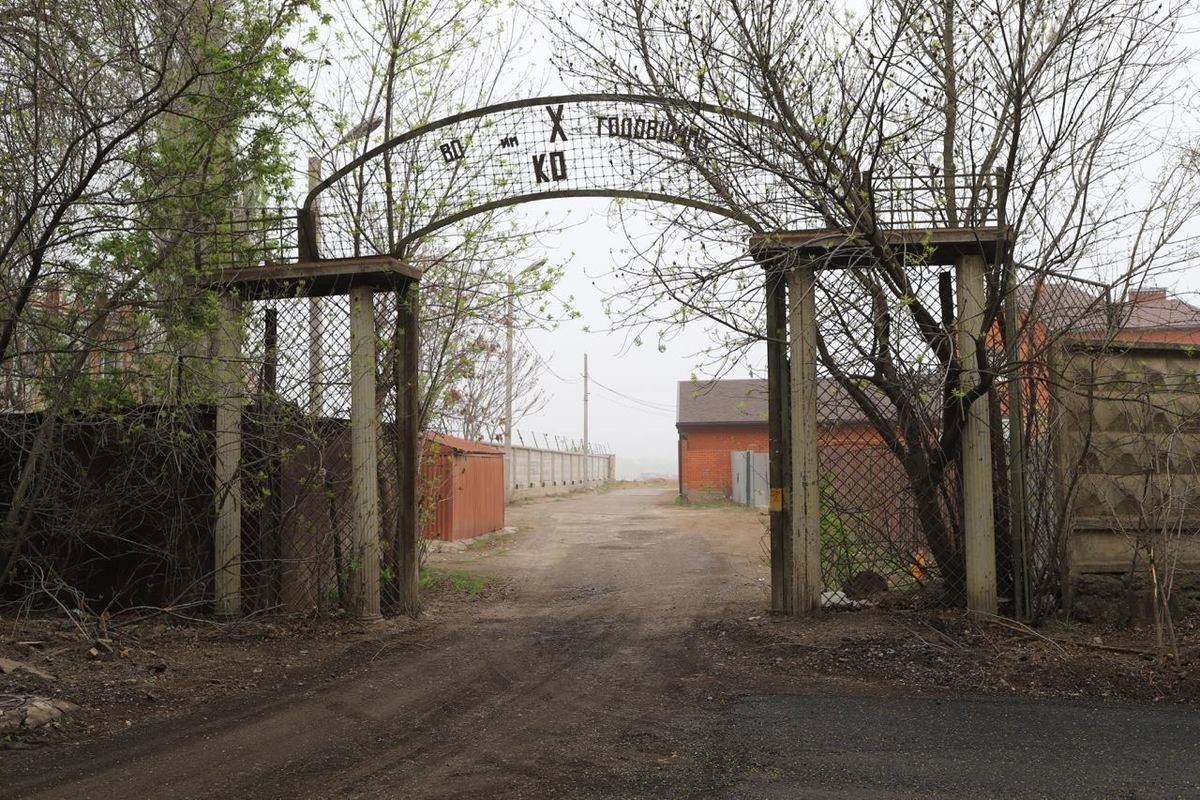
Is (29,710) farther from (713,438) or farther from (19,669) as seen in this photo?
(713,438)

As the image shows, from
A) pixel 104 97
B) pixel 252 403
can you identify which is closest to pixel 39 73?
pixel 104 97

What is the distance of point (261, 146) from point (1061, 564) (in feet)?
21.7

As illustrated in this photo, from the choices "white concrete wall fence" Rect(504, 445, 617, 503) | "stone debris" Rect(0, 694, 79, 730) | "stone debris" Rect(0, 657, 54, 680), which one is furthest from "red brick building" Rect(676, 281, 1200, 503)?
"white concrete wall fence" Rect(504, 445, 617, 503)

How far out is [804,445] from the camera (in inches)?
294

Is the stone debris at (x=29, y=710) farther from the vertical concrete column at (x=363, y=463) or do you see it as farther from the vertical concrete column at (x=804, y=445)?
the vertical concrete column at (x=804, y=445)

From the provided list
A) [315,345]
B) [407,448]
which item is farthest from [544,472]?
[315,345]

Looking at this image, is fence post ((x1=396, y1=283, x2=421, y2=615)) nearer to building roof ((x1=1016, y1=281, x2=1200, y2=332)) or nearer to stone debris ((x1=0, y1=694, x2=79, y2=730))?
stone debris ((x1=0, y1=694, x2=79, y2=730))

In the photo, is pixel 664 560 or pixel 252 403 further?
pixel 664 560

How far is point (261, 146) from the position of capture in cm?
739

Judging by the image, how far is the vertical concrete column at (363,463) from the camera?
26.2ft

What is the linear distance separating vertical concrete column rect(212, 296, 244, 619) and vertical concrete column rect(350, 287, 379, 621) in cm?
92

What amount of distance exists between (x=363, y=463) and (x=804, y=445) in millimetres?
3556

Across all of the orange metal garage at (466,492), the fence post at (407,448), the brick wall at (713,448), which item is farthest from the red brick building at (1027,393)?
the brick wall at (713,448)

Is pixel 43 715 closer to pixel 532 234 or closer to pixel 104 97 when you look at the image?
pixel 104 97
